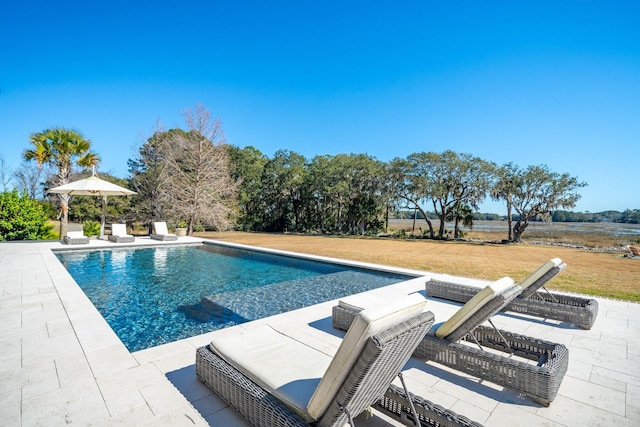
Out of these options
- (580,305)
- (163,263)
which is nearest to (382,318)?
(580,305)

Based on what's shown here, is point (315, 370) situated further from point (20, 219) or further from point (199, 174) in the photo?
point (199, 174)

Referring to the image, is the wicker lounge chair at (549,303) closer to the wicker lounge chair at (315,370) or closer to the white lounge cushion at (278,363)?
the wicker lounge chair at (315,370)

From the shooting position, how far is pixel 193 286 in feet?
22.8

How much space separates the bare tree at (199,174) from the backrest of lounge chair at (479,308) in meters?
17.2

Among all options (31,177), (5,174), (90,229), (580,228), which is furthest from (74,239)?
(580,228)

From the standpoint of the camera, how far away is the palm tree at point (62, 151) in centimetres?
1373

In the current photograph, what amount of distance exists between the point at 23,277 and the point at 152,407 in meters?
6.43

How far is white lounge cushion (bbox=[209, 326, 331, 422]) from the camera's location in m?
1.87

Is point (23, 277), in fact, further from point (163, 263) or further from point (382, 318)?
point (382, 318)

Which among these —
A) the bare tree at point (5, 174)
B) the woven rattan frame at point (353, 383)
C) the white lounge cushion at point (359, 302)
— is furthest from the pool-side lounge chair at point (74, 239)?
the bare tree at point (5, 174)

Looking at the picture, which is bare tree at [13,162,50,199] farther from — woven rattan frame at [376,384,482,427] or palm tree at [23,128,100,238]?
woven rattan frame at [376,384,482,427]

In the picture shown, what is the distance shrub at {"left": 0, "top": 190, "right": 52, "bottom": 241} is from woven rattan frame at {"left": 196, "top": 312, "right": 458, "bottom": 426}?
14.9 meters

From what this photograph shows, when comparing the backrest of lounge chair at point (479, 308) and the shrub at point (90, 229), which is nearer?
the backrest of lounge chair at point (479, 308)

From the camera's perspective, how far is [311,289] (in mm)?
6777
